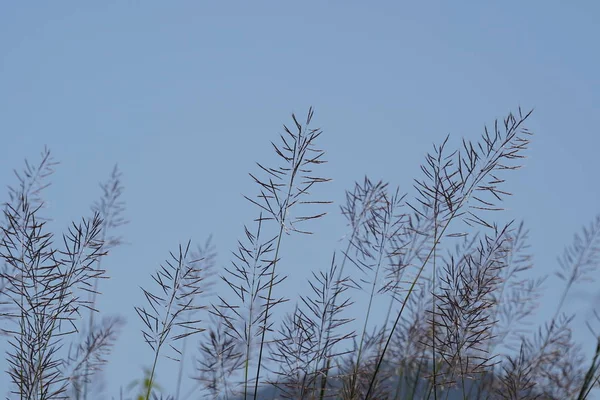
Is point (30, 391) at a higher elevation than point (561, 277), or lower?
lower

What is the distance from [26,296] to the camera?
2.48m

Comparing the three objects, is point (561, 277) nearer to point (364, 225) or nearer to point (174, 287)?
point (364, 225)

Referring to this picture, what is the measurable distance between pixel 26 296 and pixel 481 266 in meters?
1.29

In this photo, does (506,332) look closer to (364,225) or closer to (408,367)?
(408,367)

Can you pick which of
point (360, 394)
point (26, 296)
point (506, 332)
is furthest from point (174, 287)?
point (506, 332)

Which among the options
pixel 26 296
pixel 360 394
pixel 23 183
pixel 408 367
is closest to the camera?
pixel 26 296

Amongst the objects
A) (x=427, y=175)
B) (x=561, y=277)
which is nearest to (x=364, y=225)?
(x=427, y=175)

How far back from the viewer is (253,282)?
2.54m

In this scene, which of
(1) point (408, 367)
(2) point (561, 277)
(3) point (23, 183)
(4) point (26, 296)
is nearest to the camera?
(4) point (26, 296)

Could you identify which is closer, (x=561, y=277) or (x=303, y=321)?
(x=303, y=321)

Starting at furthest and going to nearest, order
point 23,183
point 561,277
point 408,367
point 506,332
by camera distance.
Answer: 1. point 561,277
2. point 506,332
3. point 408,367
4. point 23,183

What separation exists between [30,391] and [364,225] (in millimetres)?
1308

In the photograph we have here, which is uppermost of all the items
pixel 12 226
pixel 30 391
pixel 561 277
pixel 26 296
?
pixel 561 277

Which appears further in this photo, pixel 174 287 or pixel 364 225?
pixel 364 225
